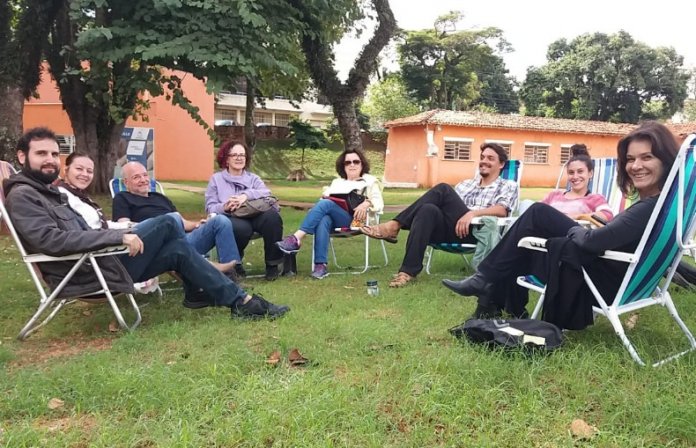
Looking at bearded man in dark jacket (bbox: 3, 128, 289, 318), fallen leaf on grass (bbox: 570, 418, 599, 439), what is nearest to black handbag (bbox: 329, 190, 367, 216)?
bearded man in dark jacket (bbox: 3, 128, 289, 318)

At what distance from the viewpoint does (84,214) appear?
150 inches

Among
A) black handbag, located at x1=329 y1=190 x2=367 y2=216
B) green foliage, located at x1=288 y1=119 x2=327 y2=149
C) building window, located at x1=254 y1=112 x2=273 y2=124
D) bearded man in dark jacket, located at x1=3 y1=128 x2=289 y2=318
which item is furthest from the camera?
building window, located at x1=254 y1=112 x2=273 y2=124

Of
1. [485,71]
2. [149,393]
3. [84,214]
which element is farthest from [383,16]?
[485,71]

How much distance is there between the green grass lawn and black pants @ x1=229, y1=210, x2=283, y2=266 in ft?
4.43

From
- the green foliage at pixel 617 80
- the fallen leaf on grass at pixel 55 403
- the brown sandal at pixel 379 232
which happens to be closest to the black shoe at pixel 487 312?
the brown sandal at pixel 379 232

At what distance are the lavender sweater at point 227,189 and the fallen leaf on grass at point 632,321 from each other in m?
2.86

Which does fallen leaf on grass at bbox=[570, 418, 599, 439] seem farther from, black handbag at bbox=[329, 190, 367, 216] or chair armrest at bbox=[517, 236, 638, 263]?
black handbag at bbox=[329, 190, 367, 216]

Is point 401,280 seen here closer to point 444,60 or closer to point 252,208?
point 252,208

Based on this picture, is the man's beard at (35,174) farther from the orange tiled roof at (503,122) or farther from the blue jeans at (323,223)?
the orange tiled roof at (503,122)

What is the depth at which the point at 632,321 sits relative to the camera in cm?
342

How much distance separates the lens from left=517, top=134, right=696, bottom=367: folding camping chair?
2428 millimetres

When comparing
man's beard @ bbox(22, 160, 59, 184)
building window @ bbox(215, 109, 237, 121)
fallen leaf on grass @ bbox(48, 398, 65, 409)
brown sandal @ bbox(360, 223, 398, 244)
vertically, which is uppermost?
building window @ bbox(215, 109, 237, 121)

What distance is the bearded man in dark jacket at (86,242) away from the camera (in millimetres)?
3043

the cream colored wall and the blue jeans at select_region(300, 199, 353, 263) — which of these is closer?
the blue jeans at select_region(300, 199, 353, 263)
